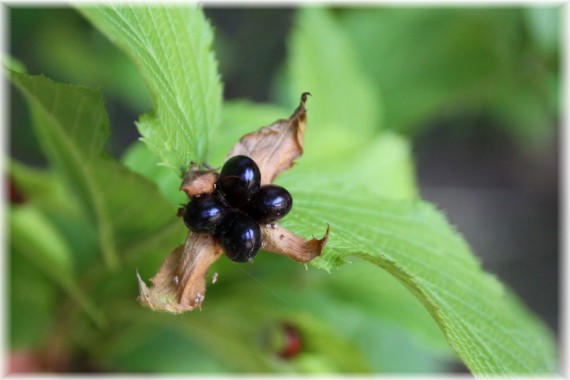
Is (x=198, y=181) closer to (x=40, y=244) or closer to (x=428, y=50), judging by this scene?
(x=40, y=244)

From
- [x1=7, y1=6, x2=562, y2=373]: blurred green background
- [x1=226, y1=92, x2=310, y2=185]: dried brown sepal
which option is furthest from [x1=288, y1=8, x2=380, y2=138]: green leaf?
[x1=226, y1=92, x2=310, y2=185]: dried brown sepal

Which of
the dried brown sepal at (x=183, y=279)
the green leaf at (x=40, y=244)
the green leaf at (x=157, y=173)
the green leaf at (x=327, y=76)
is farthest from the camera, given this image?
the green leaf at (x=327, y=76)

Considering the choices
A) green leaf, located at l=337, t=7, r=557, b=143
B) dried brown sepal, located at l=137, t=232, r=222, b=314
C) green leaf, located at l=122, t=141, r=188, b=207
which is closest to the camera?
dried brown sepal, located at l=137, t=232, r=222, b=314

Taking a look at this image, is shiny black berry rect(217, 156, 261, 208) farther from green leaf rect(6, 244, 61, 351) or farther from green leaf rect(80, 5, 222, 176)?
green leaf rect(6, 244, 61, 351)

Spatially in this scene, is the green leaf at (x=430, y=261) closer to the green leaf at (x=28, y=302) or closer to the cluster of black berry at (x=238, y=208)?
the cluster of black berry at (x=238, y=208)

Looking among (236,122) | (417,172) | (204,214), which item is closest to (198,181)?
(204,214)

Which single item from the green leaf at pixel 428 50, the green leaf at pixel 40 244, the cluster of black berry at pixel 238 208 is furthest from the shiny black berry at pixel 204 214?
the green leaf at pixel 428 50

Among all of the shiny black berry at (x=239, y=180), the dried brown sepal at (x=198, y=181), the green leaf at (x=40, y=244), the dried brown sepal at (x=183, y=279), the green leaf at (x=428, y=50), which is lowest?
the green leaf at (x=40, y=244)
